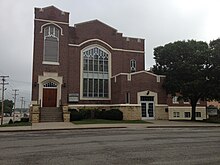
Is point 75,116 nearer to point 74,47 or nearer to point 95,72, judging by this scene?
point 95,72

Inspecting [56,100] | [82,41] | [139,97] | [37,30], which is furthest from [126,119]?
[37,30]

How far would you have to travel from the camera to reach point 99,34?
36.9 meters

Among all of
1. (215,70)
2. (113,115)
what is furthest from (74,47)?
(215,70)

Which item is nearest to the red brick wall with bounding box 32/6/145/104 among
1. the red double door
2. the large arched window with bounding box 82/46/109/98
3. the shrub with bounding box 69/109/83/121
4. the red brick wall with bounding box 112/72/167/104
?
the large arched window with bounding box 82/46/109/98

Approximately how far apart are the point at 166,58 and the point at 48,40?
14388 millimetres

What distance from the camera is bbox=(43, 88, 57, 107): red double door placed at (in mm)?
32906

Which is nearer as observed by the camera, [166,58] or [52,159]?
[52,159]

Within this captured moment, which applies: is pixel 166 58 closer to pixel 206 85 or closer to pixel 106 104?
pixel 206 85

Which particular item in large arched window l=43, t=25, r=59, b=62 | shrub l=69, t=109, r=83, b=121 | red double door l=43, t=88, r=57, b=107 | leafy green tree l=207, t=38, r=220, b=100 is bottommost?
shrub l=69, t=109, r=83, b=121

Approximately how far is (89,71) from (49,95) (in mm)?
6114

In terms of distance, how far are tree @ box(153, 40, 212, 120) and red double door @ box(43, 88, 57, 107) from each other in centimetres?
1328

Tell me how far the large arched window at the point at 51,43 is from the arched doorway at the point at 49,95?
3008 mm

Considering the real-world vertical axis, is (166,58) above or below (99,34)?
below

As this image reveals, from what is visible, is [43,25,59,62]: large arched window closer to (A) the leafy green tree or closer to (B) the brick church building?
(B) the brick church building
